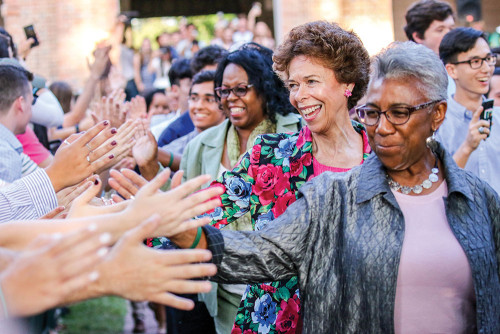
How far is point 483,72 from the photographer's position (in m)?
4.95

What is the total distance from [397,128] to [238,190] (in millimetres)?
870

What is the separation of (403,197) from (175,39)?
536 inches

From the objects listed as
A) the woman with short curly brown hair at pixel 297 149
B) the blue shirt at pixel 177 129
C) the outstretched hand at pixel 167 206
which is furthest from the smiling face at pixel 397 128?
the blue shirt at pixel 177 129

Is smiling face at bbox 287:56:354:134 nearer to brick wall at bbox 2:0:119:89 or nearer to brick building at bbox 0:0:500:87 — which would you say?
brick building at bbox 0:0:500:87

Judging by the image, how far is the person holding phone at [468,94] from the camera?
15.4ft

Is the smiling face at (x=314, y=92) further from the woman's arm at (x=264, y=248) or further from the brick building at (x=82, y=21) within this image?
the brick building at (x=82, y=21)

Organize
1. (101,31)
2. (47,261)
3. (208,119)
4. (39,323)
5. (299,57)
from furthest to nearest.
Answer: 1. (101,31)
2. (208,119)
3. (299,57)
4. (39,323)
5. (47,261)

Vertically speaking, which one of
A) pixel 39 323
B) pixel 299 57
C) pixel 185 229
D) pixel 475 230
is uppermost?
pixel 299 57

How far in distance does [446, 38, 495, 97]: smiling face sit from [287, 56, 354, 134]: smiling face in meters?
1.84

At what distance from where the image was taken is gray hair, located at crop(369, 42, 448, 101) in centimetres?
264

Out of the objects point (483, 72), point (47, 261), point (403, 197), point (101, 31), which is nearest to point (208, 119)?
point (483, 72)

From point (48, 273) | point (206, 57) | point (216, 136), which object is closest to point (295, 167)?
point (216, 136)

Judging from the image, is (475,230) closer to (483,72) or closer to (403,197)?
(403,197)

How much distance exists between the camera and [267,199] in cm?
326
